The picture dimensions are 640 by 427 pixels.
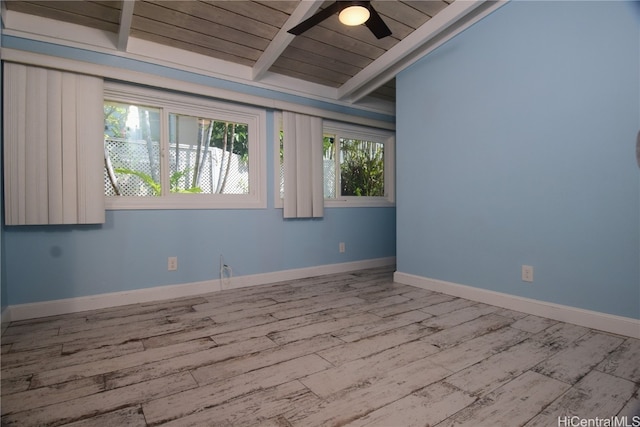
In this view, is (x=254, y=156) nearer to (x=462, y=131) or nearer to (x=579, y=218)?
(x=462, y=131)

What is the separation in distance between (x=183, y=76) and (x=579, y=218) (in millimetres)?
3291

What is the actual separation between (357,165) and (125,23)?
2789 millimetres

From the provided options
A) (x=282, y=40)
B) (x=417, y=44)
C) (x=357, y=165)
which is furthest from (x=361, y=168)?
(x=282, y=40)

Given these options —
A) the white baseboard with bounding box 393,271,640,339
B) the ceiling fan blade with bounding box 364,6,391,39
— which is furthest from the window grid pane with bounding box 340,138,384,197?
the ceiling fan blade with bounding box 364,6,391,39

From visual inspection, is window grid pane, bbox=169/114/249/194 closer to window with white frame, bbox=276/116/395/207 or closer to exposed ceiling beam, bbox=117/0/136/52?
exposed ceiling beam, bbox=117/0/136/52

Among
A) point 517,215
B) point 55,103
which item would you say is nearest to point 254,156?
point 55,103

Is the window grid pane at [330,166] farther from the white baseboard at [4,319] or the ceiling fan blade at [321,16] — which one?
the white baseboard at [4,319]

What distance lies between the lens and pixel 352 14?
2025 millimetres

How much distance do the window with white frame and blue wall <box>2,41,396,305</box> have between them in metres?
0.21

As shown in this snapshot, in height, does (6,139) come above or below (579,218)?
above

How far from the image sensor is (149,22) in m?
2.46

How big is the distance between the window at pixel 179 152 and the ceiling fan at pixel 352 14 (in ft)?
4.41

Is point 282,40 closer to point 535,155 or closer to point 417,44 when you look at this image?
point 417,44

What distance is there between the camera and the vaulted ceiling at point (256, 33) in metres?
2.29
